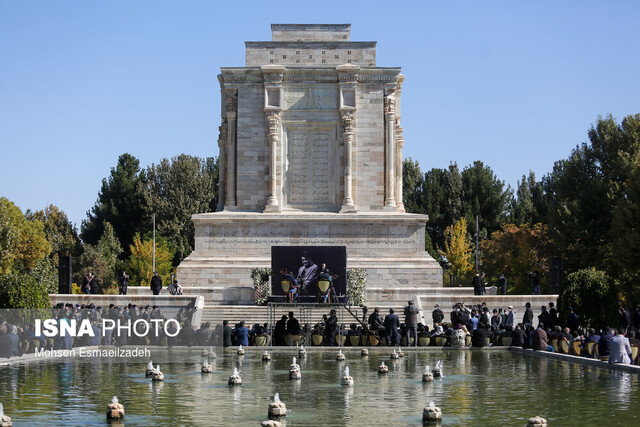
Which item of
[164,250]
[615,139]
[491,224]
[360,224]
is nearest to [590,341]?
[360,224]

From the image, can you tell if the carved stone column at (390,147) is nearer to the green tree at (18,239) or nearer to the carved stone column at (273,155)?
the carved stone column at (273,155)

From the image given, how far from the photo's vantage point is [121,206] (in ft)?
288

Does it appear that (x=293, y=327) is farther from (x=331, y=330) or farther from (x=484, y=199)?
(x=484, y=199)

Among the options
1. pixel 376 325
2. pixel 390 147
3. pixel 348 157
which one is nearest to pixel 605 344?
pixel 376 325

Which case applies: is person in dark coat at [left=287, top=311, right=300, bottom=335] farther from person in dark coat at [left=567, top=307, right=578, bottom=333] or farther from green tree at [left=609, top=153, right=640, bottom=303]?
green tree at [left=609, top=153, right=640, bottom=303]

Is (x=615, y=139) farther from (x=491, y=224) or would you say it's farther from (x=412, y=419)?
(x=412, y=419)

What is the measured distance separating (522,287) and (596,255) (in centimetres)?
1314

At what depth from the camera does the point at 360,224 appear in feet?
162

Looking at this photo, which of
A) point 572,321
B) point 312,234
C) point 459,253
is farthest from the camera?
point 459,253

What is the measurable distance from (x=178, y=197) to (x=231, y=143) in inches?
1266

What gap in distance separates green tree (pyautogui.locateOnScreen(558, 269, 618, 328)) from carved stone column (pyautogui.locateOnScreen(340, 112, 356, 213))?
15163mm

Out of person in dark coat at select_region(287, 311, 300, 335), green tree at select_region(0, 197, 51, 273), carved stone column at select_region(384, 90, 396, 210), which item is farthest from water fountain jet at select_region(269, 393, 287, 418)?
green tree at select_region(0, 197, 51, 273)

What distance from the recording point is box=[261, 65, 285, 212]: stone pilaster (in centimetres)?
5039

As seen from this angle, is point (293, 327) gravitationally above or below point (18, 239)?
below
